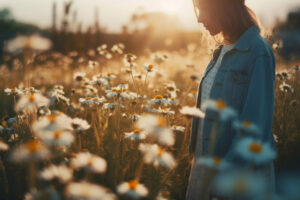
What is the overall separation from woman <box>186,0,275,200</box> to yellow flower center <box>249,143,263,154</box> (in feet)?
1.44

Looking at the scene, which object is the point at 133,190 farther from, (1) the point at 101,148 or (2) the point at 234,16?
(2) the point at 234,16

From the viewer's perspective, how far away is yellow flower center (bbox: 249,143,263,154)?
1.04 metres

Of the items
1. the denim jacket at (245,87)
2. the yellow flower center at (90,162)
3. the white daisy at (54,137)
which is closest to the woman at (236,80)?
the denim jacket at (245,87)

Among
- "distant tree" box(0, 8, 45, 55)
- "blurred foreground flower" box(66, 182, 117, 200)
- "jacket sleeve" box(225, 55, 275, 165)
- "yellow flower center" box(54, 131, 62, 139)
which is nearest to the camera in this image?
"blurred foreground flower" box(66, 182, 117, 200)

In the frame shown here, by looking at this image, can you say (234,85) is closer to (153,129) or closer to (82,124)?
(153,129)

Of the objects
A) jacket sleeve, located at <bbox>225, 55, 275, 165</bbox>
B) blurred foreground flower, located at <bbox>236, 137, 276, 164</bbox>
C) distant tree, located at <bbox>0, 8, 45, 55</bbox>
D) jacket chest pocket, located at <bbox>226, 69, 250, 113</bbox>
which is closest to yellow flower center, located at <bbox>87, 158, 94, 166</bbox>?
blurred foreground flower, located at <bbox>236, 137, 276, 164</bbox>

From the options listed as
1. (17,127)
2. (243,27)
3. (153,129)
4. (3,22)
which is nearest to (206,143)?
(243,27)

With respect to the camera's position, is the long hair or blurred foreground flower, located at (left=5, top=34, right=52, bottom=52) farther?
the long hair

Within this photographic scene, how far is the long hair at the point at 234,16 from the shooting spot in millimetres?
1835

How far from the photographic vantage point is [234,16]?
6.05 ft

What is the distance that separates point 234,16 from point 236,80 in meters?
0.46

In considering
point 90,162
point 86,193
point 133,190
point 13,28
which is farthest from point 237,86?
point 13,28

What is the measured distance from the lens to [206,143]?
2.03 m

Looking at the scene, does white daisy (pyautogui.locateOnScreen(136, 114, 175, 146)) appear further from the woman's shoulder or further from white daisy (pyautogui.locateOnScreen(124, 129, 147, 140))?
the woman's shoulder
